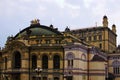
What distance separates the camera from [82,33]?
132 m

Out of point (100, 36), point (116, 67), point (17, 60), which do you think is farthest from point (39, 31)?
point (100, 36)

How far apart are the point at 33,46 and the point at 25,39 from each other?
3214 mm

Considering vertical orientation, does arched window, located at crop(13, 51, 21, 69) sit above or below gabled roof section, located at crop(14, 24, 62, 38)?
below

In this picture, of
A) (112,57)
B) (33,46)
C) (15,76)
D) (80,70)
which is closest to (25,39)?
(33,46)

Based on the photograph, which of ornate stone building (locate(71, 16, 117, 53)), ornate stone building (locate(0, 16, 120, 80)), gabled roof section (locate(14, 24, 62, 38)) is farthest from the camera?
ornate stone building (locate(71, 16, 117, 53))

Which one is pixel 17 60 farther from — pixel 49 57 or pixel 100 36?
pixel 100 36

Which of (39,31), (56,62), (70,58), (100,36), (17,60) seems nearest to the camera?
(70,58)

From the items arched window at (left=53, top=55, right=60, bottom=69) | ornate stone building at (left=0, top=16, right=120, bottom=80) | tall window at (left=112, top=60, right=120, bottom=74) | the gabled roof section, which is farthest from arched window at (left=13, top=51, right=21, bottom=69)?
tall window at (left=112, top=60, right=120, bottom=74)

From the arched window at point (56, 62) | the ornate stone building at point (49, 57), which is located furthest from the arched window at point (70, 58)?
the arched window at point (56, 62)

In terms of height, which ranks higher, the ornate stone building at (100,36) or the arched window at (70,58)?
the ornate stone building at (100,36)

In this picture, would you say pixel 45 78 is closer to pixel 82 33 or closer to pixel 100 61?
pixel 100 61

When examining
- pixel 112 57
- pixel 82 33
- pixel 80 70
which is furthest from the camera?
pixel 82 33

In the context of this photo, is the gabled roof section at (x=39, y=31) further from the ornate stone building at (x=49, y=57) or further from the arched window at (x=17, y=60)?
the arched window at (x=17, y=60)

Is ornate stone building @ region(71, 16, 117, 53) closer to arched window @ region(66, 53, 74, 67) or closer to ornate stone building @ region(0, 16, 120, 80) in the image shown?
ornate stone building @ region(0, 16, 120, 80)
